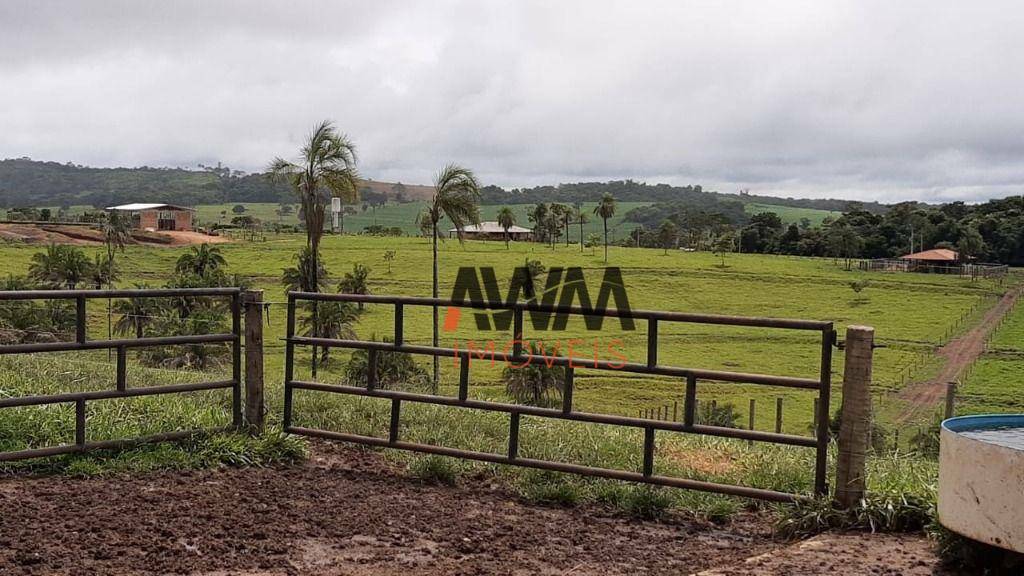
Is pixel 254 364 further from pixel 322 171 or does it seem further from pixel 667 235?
pixel 667 235

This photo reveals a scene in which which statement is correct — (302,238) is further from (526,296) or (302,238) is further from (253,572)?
(253,572)

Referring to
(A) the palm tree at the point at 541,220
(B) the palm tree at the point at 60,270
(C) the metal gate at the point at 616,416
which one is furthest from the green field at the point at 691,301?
(C) the metal gate at the point at 616,416

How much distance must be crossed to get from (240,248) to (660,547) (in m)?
77.5

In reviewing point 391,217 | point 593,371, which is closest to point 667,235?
point 593,371

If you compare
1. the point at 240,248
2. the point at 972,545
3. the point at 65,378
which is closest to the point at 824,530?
the point at 972,545

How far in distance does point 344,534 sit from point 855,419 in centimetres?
308

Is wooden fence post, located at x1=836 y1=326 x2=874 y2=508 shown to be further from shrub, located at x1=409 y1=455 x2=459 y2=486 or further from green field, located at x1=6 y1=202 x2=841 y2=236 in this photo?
green field, located at x1=6 y1=202 x2=841 y2=236

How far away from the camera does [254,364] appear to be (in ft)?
22.5

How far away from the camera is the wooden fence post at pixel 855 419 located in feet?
16.8

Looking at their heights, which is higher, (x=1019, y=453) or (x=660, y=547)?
(x=1019, y=453)

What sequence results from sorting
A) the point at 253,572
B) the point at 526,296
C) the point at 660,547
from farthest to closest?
the point at 526,296 < the point at 660,547 < the point at 253,572

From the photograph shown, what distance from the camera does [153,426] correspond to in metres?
6.64

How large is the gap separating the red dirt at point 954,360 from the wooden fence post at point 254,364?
→ 37.8 metres

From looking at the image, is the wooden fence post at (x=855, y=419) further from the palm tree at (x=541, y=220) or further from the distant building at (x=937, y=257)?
the palm tree at (x=541, y=220)
